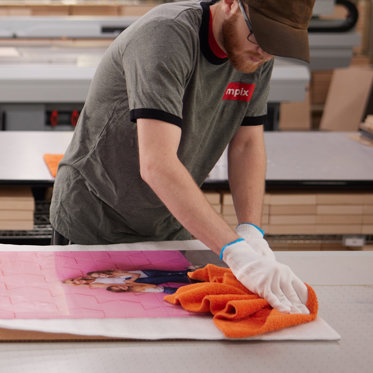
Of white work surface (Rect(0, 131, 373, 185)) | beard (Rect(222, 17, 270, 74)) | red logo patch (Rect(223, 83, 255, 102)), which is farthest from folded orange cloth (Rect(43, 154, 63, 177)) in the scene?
beard (Rect(222, 17, 270, 74))

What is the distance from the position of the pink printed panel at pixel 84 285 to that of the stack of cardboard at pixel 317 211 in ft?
3.09

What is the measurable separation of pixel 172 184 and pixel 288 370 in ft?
1.66

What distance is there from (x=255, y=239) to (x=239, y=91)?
40 centimetres

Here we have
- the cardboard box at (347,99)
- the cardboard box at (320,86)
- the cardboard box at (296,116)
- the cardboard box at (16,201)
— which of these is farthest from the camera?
the cardboard box at (320,86)

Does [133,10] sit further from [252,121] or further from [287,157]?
[252,121]

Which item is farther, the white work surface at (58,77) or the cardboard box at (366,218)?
the white work surface at (58,77)

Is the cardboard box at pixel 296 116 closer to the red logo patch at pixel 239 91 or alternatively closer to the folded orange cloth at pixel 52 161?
the folded orange cloth at pixel 52 161

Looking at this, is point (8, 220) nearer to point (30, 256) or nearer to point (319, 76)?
point (30, 256)

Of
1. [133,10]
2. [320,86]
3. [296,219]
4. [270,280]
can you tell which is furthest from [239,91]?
[320,86]

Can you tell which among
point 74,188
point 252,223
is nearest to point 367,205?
point 252,223

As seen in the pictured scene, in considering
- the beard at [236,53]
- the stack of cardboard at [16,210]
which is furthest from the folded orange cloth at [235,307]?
the stack of cardboard at [16,210]

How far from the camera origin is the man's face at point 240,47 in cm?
145

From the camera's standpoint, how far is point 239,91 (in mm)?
1707

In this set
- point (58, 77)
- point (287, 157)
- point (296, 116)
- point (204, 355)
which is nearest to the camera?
point (204, 355)
